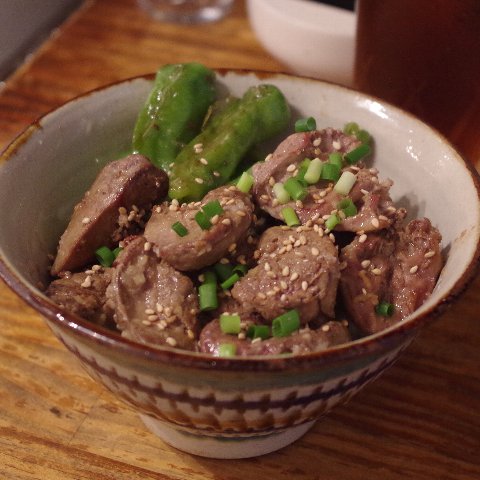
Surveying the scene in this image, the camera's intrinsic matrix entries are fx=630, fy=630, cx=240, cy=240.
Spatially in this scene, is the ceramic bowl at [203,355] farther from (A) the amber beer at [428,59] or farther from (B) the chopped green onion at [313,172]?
(A) the amber beer at [428,59]

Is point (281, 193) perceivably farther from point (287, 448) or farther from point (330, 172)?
point (287, 448)

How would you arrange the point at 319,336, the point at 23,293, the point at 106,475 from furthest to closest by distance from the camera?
the point at 106,475
the point at 319,336
the point at 23,293

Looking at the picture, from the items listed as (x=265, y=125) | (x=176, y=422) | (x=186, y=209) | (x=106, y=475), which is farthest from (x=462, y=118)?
(x=106, y=475)

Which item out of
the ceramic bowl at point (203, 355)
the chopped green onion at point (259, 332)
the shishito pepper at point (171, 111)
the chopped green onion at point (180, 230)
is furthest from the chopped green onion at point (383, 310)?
the shishito pepper at point (171, 111)

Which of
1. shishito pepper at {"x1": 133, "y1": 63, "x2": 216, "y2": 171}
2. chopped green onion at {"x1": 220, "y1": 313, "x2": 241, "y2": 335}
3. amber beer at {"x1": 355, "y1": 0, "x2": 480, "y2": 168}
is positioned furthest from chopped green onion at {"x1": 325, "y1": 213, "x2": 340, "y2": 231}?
amber beer at {"x1": 355, "y1": 0, "x2": 480, "y2": 168}

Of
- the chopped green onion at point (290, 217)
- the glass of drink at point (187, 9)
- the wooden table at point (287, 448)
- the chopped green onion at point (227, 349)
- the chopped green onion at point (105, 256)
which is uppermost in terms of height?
the chopped green onion at point (290, 217)

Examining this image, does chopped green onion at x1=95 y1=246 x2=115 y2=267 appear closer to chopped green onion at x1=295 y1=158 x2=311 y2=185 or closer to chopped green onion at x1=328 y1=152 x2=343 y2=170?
chopped green onion at x1=295 y1=158 x2=311 y2=185

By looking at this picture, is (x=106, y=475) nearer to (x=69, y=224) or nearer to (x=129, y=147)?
(x=69, y=224)
